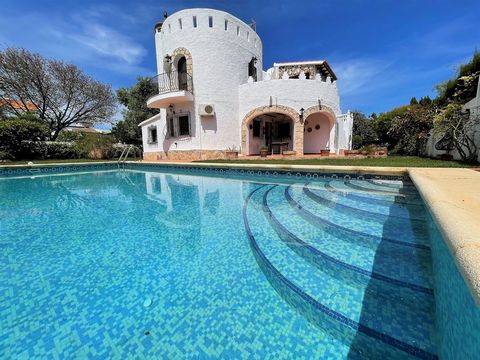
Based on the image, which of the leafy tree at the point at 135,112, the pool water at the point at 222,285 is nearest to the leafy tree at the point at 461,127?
the pool water at the point at 222,285

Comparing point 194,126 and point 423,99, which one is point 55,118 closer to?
point 194,126

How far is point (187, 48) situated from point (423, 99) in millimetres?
21605

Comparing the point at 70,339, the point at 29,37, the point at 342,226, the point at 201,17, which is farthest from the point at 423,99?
the point at 29,37

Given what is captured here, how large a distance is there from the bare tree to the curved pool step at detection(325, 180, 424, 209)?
80.7ft

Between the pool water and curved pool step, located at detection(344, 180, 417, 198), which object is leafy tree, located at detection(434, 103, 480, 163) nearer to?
curved pool step, located at detection(344, 180, 417, 198)

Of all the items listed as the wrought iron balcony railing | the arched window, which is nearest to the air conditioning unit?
the wrought iron balcony railing

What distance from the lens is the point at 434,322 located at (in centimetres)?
163

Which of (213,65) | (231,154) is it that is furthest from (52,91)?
(231,154)

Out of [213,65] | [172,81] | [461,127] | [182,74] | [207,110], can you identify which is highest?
[213,65]

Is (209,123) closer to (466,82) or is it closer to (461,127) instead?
(461,127)

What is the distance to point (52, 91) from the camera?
65.1 feet

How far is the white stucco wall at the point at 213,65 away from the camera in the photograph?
13.8 m

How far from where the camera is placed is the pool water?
5.25 ft

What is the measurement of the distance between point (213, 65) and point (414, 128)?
1358 centimetres
